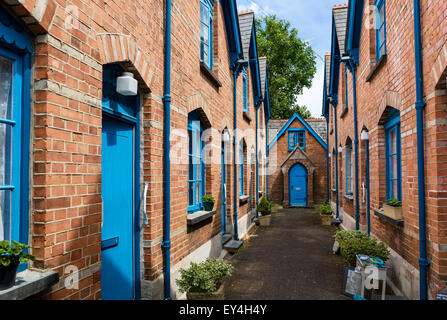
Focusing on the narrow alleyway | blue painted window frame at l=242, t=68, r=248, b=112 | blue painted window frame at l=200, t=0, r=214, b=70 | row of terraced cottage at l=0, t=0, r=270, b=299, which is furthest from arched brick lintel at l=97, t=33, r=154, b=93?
blue painted window frame at l=242, t=68, r=248, b=112

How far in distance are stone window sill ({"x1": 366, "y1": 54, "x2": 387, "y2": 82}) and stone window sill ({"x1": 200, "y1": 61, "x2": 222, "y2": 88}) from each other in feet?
10.6

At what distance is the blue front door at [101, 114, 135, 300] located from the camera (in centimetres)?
336

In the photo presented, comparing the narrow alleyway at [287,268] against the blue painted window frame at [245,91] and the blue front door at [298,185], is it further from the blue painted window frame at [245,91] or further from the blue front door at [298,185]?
the blue front door at [298,185]

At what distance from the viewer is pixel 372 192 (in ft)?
22.7

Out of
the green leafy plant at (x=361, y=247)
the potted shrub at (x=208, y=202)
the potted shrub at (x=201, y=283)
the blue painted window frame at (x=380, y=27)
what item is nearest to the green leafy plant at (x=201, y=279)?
the potted shrub at (x=201, y=283)

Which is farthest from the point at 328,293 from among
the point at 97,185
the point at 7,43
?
the point at 7,43

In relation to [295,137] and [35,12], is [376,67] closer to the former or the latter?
[35,12]

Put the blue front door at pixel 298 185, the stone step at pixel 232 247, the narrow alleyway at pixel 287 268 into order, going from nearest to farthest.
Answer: the narrow alleyway at pixel 287 268
the stone step at pixel 232 247
the blue front door at pixel 298 185

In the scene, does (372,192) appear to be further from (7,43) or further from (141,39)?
(7,43)

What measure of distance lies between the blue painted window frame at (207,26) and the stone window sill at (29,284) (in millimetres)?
4988

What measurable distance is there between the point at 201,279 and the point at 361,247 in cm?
289

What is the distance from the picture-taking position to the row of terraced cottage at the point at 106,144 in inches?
90.0

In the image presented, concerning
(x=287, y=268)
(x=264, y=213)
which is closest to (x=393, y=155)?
(x=287, y=268)

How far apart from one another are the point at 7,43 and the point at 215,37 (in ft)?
18.6
